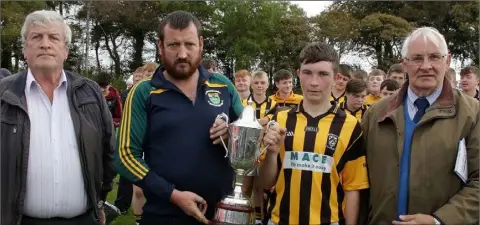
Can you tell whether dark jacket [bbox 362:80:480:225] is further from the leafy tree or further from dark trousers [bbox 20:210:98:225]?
the leafy tree

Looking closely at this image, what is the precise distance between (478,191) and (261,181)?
1.08 m

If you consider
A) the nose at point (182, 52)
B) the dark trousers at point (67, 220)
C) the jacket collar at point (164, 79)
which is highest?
the nose at point (182, 52)

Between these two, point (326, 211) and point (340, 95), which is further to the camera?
point (340, 95)

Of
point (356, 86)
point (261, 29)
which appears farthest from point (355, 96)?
point (261, 29)

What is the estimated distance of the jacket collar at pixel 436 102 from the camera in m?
2.58

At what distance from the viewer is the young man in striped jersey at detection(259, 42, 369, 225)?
2.62m

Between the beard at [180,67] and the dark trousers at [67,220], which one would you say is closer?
the beard at [180,67]

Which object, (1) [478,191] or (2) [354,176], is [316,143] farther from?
(1) [478,191]

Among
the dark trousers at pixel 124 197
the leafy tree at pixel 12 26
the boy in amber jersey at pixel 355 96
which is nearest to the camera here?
the boy in amber jersey at pixel 355 96

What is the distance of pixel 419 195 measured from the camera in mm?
2521

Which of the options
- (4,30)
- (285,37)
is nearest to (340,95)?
(4,30)

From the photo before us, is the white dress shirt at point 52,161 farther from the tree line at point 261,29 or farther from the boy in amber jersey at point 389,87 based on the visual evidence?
the tree line at point 261,29

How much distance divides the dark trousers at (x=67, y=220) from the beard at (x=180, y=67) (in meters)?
0.99

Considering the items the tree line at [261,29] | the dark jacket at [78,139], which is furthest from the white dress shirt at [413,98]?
the tree line at [261,29]
